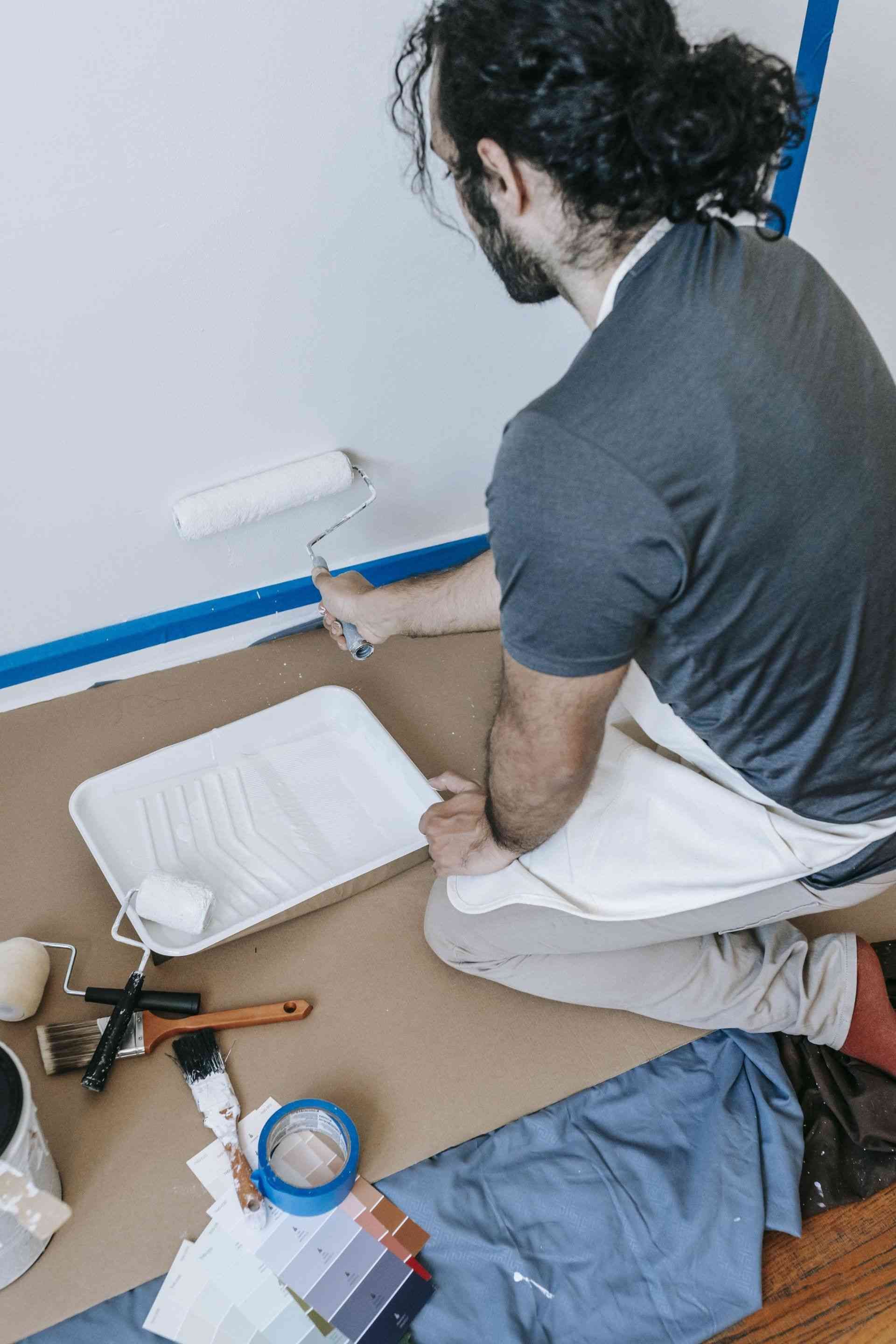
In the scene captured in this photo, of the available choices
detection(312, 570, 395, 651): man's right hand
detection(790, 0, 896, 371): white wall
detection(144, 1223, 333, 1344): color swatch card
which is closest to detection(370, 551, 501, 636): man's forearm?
detection(312, 570, 395, 651): man's right hand

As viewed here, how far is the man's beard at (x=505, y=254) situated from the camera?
94 centimetres

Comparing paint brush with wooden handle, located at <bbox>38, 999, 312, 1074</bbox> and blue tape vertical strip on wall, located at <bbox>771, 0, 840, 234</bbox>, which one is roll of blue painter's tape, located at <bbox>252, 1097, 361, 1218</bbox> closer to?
paint brush with wooden handle, located at <bbox>38, 999, 312, 1074</bbox>

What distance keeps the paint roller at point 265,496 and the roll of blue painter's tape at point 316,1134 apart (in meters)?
0.60

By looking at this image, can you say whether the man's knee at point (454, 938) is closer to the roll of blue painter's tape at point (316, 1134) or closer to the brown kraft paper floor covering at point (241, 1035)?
the brown kraft paper floor covering at point (241, 1035)

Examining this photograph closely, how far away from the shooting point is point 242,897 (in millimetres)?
1426

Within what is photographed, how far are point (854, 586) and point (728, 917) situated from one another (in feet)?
1.56

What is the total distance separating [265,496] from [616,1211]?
3.47 feet

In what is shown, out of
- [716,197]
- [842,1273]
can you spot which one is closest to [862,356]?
[716,197]

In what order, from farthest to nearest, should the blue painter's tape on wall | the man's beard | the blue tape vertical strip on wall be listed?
the blue painter's tape on wall, the blue tape vertical strip on wall, the man's beard

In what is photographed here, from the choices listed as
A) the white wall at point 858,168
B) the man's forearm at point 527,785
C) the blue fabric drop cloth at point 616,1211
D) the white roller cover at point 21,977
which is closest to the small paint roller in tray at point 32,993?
the white roller cover at point 21,977

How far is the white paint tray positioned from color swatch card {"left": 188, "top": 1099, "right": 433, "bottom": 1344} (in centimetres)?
29

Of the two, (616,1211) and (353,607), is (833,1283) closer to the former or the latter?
(616,1211)

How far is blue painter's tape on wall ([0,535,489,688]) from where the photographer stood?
5.43 ft

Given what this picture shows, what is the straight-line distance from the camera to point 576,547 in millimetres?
829
